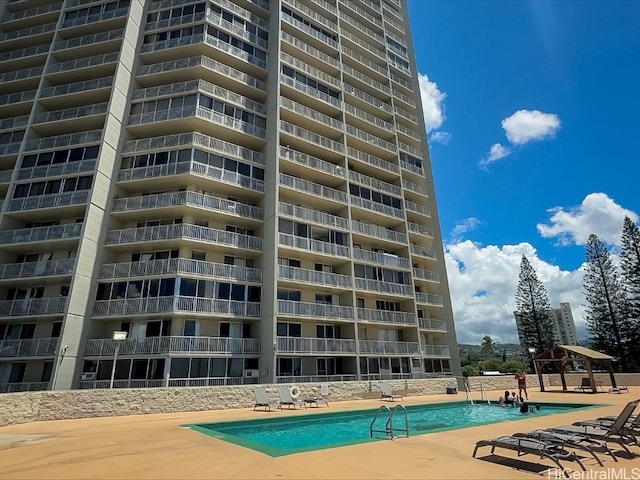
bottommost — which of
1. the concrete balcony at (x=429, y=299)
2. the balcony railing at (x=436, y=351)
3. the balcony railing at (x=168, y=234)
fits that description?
the balcony railing at (x=436, y=351)

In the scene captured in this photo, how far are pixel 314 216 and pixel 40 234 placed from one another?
1752cm

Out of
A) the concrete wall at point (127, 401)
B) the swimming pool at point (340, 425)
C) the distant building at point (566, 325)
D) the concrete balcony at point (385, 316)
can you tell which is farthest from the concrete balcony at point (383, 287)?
the distant building at point (566, 325)

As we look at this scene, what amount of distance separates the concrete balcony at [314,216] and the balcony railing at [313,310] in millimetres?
6000

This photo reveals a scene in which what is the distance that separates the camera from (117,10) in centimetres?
2728

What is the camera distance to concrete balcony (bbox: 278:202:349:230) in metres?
24.5

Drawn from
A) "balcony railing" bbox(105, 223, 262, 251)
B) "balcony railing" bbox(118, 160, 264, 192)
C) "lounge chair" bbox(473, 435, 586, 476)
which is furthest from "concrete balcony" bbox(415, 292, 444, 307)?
"lounge chair" bbox(473, 435, 586, 476)

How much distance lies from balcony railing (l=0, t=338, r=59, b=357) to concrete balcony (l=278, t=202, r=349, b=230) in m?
15.2

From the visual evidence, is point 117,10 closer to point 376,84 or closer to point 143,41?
point 143,41

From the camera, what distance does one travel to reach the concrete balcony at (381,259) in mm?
27086

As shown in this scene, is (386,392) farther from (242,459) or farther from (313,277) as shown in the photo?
(242,459)

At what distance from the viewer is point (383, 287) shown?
27.4 metres

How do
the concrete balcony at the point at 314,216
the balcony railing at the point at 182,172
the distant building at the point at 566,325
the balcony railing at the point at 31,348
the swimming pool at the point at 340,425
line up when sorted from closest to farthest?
the swimming pool at the point at 340,425 → the balcony railing at the point at 31,348 → the balcony railing at the point at 182,172 → the concrete balcony at the point at 314,216 → the distant building at the point at 566,325

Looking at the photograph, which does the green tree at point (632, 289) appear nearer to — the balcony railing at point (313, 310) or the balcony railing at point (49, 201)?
the balcony railing at point (313, 310)

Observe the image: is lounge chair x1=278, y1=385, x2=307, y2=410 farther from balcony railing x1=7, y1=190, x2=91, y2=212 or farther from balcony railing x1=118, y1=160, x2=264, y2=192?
balcony railing x1=7, y1=190, x2=91, y2=212
